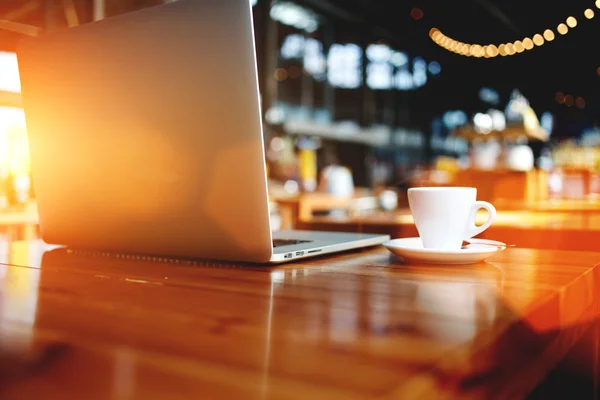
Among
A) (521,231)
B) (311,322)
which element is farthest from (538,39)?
(311,322)

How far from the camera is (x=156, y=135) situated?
74 centimetres

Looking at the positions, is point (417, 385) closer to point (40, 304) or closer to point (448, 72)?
point (40, 304)

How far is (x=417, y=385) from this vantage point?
0.28 meters

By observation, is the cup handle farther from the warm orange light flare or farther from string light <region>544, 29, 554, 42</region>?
string light <region>544, 29, 554, 42</region>

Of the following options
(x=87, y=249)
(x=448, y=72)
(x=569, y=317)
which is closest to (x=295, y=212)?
(x=87, y=249)

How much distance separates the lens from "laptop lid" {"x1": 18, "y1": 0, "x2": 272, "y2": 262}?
2.16 feet

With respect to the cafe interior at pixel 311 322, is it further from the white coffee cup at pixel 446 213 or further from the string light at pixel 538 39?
the string light at pixel 538 39

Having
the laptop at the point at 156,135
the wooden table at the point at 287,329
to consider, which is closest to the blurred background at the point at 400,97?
the laptop at the point at 156,135

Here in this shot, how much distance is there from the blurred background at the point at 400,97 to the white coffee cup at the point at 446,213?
1.47m

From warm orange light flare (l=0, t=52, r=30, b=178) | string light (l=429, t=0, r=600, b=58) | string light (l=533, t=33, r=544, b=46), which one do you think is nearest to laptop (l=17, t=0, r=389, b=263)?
warm orange light flare (l=0, t=52, r=30, b=178)

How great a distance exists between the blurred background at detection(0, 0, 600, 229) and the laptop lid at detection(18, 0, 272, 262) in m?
1.06

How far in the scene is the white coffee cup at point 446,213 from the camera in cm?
78

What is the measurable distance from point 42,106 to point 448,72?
10.2 meters

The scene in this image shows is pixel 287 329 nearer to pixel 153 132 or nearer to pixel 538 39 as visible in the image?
pixel 153 132
